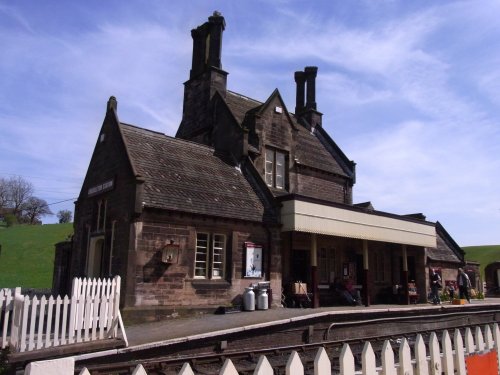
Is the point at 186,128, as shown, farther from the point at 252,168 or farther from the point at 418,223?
the point at 418,223

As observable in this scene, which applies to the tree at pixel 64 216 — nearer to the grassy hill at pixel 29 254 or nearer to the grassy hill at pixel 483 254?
the grassy hill at pixel 29 254

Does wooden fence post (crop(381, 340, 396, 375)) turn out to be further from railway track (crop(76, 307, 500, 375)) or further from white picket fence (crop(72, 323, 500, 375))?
railway track (crop(76, 307, 500, 375))

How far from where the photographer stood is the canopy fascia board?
19.0 m

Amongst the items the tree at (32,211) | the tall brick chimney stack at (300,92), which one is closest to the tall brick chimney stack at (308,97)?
the tall brick chimney stack at (300,92)

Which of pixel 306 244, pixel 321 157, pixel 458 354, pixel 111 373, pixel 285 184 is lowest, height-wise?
pixel 111 373

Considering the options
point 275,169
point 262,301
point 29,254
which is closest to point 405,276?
point 275,169

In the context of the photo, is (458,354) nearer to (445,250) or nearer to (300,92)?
(300,92)

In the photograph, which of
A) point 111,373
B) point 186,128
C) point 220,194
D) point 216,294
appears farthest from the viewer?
point 186,128

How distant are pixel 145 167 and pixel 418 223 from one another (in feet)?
51.7

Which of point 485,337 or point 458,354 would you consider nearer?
point 458,354

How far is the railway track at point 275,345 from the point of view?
948 cm

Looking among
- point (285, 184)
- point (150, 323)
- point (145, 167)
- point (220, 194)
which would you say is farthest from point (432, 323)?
point (145, 167)

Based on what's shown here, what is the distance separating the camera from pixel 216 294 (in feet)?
55.1

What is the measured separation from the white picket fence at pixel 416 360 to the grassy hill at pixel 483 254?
65861mm
